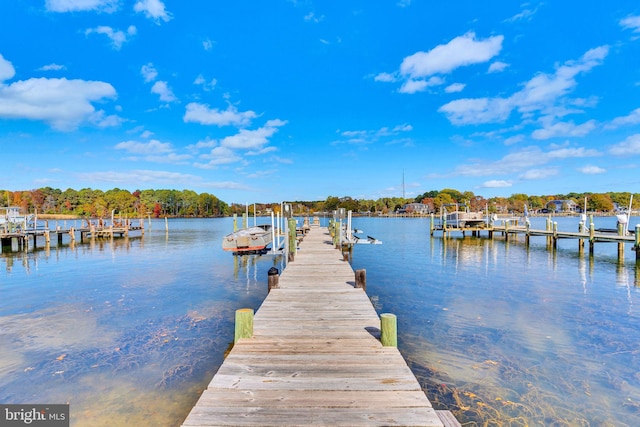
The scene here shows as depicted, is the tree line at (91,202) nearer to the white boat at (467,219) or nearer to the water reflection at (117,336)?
the white boat at (467,219)

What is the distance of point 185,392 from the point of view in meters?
6.58

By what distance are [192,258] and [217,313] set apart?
15.7m

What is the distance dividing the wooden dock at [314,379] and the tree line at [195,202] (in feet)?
Answer: 283

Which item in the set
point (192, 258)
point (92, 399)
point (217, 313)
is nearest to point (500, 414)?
point (92, 399)

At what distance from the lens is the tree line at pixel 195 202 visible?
120 metres

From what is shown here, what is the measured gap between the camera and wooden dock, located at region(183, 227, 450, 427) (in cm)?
366

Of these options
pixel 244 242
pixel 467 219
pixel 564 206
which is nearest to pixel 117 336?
pixel 244 242

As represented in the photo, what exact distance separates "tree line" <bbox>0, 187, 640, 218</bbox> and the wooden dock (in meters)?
86.2

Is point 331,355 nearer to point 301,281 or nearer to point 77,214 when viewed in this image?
point 301,281

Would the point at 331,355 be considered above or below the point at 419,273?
above

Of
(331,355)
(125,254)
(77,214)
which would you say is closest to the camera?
(331,355)

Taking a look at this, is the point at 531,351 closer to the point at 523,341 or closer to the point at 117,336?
the point at 523,341

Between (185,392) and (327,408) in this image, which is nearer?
(327,408)

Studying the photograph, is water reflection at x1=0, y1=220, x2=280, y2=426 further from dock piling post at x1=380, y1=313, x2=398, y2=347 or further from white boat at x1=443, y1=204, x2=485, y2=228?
white boat at x1=443, y1=204, x2=485, y2=228
